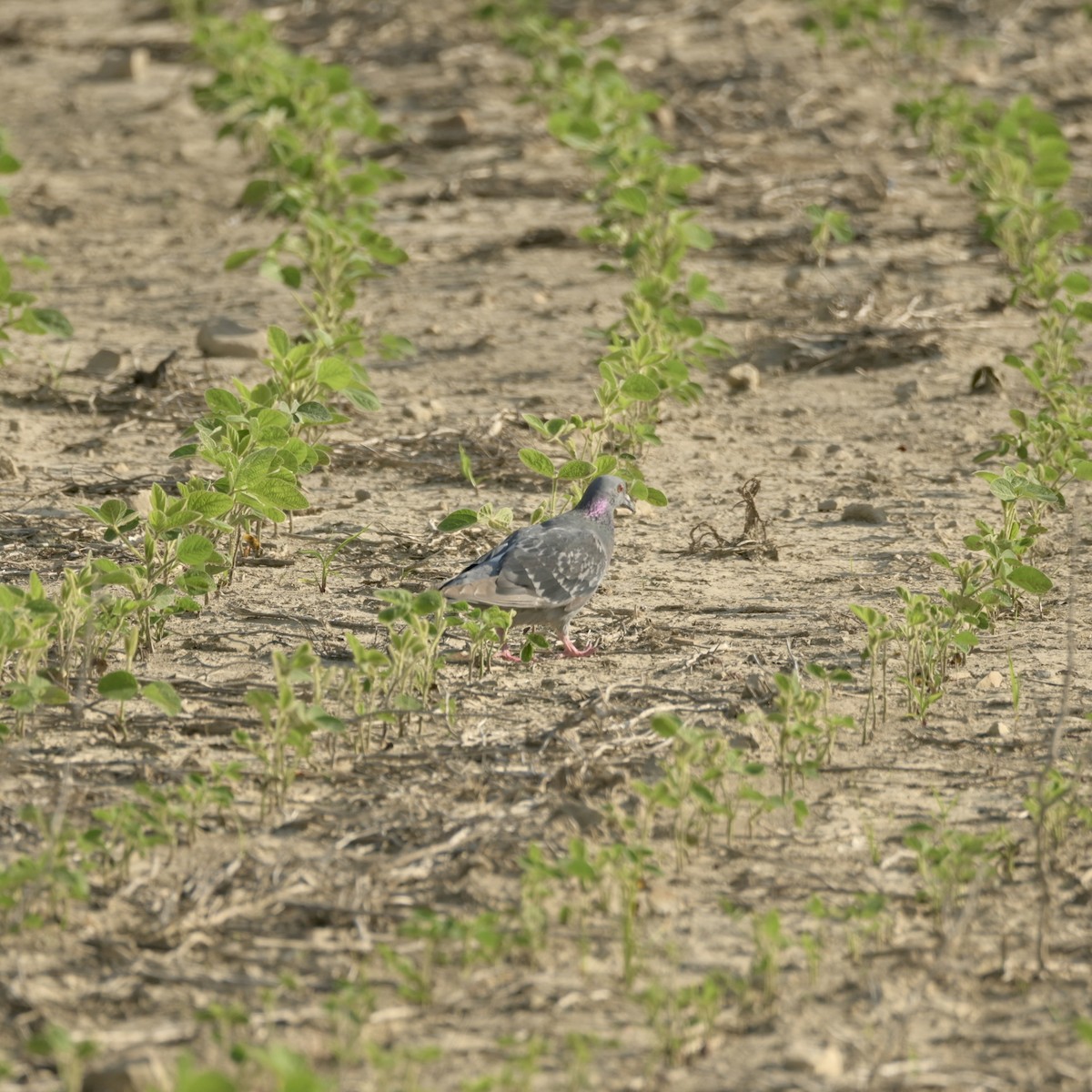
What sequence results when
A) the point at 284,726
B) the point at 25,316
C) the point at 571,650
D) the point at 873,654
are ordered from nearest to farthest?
the point at 284,726, the point at 873,654, the point at 571,650, the point at 25,316

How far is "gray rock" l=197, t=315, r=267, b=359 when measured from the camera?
28.4 feet

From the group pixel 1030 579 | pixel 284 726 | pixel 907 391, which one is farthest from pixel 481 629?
pixel 907 391

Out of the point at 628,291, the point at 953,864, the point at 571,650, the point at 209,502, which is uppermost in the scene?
the point at 209,502

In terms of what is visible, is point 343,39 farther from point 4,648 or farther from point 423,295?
point 4,648

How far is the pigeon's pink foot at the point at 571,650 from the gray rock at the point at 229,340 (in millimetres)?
3539

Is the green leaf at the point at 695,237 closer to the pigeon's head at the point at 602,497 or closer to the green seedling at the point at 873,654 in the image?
the pigeon's head at the point at 602,497

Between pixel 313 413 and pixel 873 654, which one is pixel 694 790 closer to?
pixel 873 654

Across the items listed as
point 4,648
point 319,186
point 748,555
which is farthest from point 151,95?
point 4,648

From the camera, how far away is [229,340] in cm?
865

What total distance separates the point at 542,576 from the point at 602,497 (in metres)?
0.78

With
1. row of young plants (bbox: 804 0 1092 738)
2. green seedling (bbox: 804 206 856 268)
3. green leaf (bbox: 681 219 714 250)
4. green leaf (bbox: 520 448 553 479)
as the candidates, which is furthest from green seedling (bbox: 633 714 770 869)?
green seedling (bbox: 804 206 856 268)

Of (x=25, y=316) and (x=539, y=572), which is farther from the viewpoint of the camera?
(x=25, y=316)

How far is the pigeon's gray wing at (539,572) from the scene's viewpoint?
Result: 5.53 metres

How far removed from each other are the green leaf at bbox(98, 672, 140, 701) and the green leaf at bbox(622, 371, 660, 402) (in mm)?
2636
